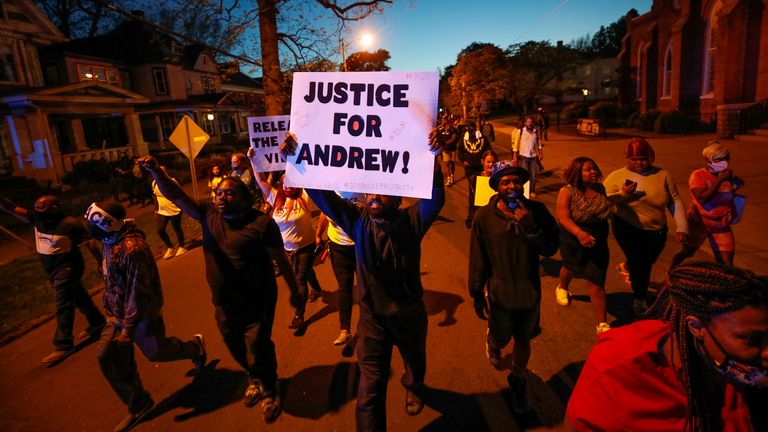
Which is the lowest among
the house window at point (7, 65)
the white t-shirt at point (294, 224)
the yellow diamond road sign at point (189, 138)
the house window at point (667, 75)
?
the white t-shirt at point (294, 224)

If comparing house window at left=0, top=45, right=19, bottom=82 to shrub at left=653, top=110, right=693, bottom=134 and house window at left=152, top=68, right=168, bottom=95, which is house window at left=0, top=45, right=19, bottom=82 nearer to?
house window at left=152, top=68, right=168, bottom=95

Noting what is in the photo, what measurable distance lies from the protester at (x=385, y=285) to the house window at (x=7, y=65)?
28266 mm

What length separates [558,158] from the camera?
16375 millimetres

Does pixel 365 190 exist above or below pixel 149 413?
above

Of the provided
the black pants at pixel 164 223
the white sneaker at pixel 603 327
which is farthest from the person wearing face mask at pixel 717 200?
the black pants at pixel 164 223

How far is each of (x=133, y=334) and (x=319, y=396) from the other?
1607mm

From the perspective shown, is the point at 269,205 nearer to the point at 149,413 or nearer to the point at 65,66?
the point at 149,413

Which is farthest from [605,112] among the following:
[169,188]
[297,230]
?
[169,188]

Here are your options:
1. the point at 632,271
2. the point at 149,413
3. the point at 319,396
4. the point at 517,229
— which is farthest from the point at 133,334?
the point at 632,271

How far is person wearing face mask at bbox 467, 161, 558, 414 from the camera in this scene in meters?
3.01

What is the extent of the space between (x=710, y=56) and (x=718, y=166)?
2502 cm

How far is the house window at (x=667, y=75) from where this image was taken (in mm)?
26641

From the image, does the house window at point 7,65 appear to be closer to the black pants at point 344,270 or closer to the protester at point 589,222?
the black pants at point 344,270

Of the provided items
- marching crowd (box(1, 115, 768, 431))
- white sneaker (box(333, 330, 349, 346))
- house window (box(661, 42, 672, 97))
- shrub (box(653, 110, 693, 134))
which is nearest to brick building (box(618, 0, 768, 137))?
house window (box(661, 42, 672, 97))
